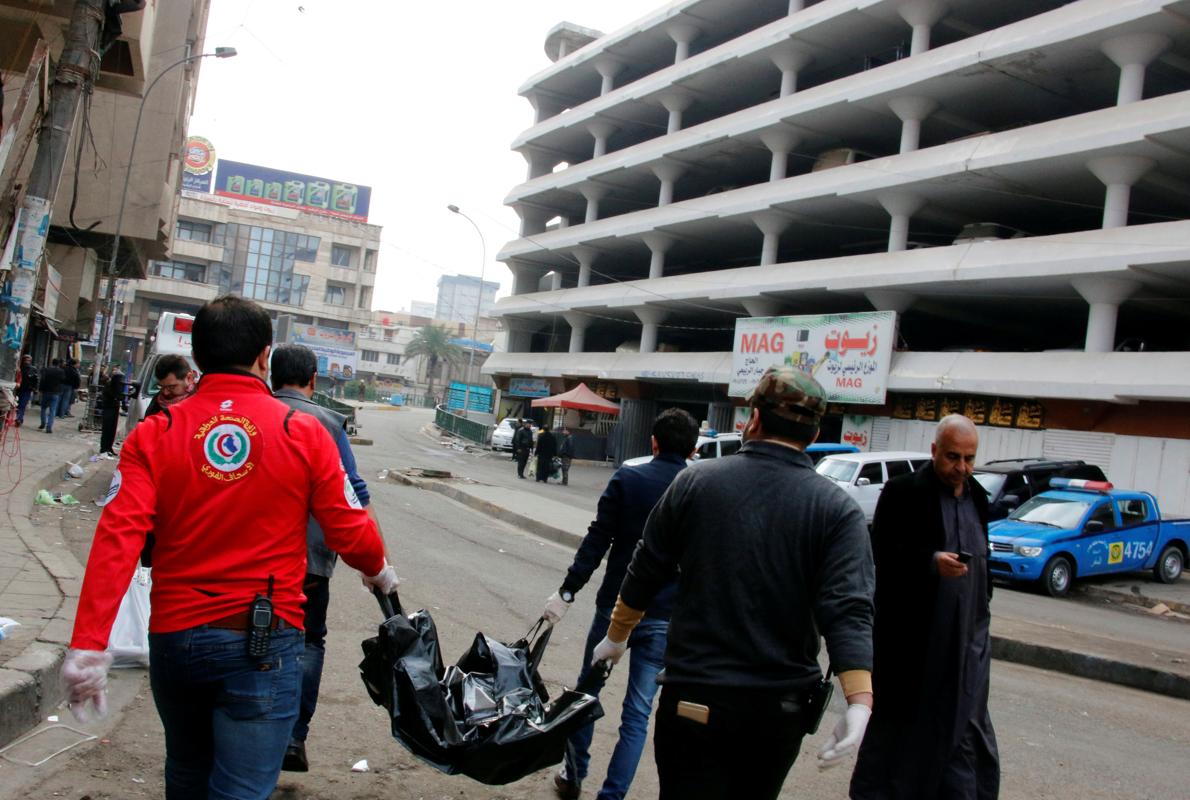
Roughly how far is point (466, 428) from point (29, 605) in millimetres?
38790

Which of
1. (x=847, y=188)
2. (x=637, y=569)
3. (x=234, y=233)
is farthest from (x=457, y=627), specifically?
(x=234, y=233)

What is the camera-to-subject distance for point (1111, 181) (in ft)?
77.0

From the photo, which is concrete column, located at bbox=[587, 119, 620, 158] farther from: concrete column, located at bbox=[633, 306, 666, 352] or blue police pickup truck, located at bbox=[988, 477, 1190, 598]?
blue police pickup truck, located at bbox=[988, 477, 1190, 598]

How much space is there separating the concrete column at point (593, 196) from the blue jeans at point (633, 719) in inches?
1658

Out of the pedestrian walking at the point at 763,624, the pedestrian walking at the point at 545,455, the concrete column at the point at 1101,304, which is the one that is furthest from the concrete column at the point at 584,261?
the pedestrian walking at the point at 763,624

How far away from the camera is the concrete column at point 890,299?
93.7 ft

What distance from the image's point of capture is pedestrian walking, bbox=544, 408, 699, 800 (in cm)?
435

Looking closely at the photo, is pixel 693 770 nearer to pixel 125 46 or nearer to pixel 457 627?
pixel 457 627

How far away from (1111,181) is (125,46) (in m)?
21.2

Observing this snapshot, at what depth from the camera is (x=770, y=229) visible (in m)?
34.2

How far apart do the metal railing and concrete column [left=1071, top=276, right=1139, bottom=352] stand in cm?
2596

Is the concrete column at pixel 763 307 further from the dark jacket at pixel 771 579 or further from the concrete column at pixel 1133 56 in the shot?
the dark jacket at pixel 771 579

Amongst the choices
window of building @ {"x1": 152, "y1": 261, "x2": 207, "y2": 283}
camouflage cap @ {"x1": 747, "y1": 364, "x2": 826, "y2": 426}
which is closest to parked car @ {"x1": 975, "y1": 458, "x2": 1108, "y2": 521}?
camouflage cap @ {"x1": 747, "y1": 364, "x2": 826, "y2": 426}

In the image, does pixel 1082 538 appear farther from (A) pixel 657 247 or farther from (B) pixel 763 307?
(A) pixel 657 247
